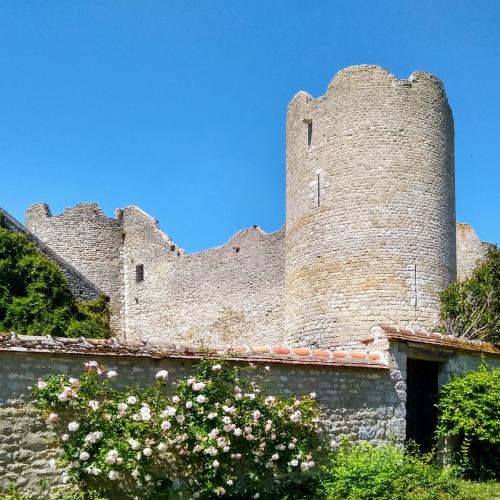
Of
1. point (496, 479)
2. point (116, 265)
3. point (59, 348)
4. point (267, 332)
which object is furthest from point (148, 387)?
point (116, 265)

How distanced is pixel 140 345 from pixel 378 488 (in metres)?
2.98

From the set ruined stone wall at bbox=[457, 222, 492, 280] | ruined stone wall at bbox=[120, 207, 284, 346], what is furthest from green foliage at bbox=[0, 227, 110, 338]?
ruined stone wall at bbox=[457, 222, 492, 280]

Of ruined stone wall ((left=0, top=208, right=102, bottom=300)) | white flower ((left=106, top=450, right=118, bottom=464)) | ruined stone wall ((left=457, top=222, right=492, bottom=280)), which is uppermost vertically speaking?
ruined stone wall ((left=457, top=222, right=492, bottom=280))

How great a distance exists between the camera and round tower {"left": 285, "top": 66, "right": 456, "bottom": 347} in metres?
16.0

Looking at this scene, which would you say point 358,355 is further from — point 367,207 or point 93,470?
point 367,207

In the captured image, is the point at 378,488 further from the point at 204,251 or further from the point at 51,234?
the point at 51,234

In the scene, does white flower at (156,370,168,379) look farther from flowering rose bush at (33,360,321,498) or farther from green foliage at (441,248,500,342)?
green foliage at (441,248,500,342)

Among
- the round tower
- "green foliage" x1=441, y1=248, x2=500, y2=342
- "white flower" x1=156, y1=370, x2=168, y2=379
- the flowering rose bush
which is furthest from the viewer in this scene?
the round tower

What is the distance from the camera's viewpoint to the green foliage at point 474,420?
10249 millimetres

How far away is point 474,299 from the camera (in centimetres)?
1504

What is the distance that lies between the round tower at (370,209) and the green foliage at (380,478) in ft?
22.0

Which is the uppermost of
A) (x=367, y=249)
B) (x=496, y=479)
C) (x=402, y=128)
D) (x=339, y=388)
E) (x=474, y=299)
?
(x=402, y=128)

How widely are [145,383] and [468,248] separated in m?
18.7

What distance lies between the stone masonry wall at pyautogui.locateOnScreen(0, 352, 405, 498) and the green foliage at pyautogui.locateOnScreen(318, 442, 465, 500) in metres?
0.49
